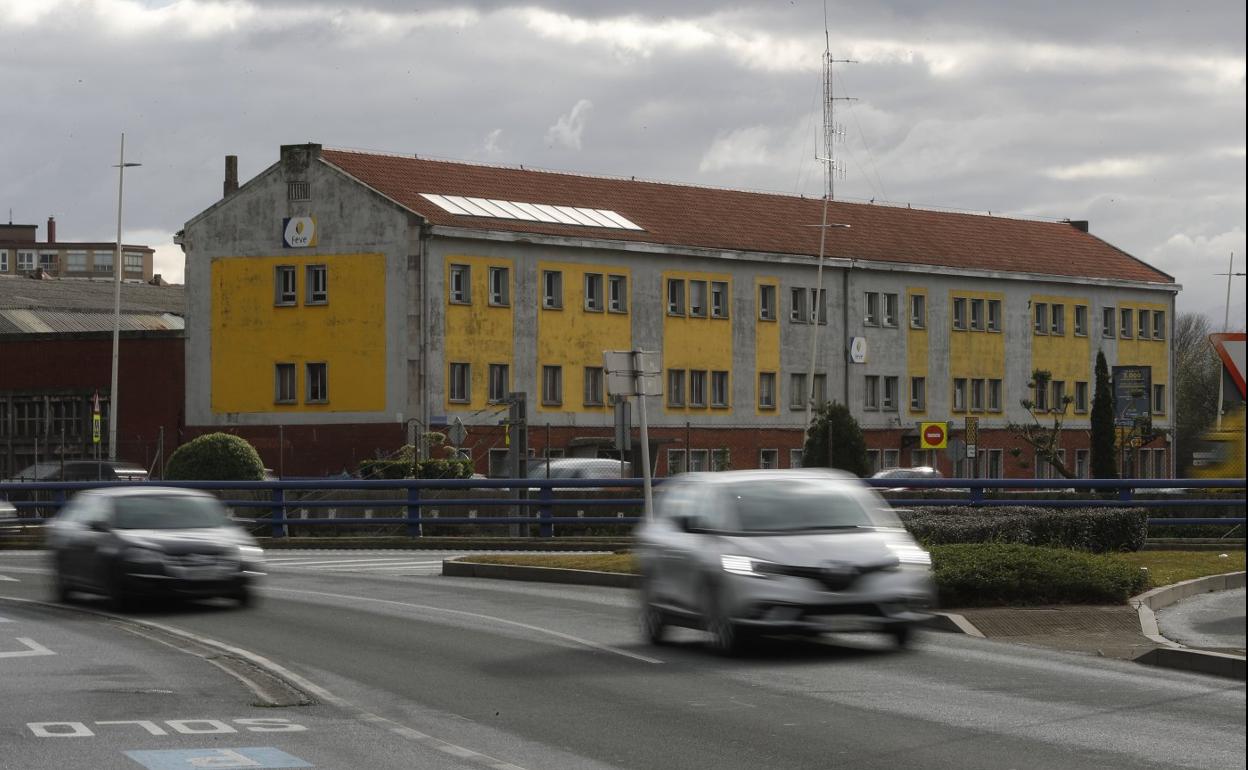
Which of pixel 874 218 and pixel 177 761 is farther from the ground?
pixel 874 218

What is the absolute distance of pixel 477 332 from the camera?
65.3m

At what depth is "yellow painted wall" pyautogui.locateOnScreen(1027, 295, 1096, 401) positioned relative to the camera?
82.9m

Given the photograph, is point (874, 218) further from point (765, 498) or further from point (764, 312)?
point (765, 498)

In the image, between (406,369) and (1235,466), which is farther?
(406,369)

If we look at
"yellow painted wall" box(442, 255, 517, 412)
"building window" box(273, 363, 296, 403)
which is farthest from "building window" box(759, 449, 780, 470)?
"building window" box(273, 363, 296, 403)

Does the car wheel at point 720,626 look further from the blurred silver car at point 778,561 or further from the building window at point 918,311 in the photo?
the building window at point 918,311

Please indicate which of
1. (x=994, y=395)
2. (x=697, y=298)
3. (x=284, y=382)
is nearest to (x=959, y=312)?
(x=994, y=395)

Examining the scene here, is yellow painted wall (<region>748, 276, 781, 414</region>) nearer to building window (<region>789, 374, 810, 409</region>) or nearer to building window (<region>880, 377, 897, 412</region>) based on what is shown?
building window (<region>789, 374, 810, 409</region>)

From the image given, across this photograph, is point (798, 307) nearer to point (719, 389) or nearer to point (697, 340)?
point (719, 389)

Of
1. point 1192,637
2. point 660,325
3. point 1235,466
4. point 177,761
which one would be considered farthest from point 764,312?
point 177,761

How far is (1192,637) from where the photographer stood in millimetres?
17781

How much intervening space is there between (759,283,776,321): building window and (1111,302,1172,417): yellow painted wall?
19.5 metres

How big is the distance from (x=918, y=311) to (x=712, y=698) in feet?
217

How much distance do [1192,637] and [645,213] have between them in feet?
185
